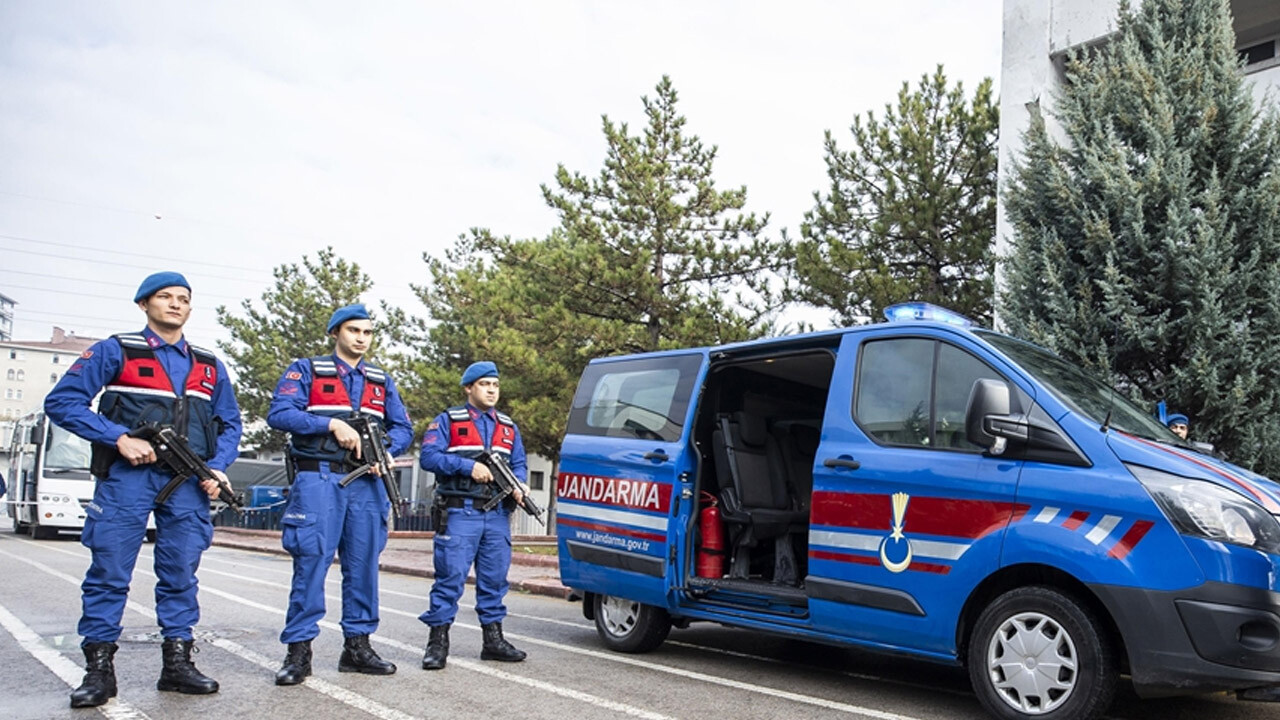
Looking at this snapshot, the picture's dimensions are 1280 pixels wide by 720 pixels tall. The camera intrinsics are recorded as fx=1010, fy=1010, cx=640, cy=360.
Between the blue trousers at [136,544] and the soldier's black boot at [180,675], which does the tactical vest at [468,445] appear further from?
the soldier's black boot at [180,675]

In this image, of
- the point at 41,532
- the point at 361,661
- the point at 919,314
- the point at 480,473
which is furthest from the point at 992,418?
the point at 41,532

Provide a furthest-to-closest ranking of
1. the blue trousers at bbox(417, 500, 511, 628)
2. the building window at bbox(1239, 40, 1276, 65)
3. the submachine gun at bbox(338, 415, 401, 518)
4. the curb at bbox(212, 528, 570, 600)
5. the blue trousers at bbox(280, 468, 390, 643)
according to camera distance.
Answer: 1. the building window at bbox(1239, 40, 1276, 65)
2. the curb at bbox(212, 528, 570, 600)
3. the blue trousers at bbox(417, 500, 511, 628)
4. the submachine gun at bbox(338, 415, 401, 518)
5. the blue trousers at bbox(280, 468, 390, 643)

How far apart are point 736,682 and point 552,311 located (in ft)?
49.7

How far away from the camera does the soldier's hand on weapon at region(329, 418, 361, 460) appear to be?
581cm

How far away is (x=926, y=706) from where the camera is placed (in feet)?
17.9

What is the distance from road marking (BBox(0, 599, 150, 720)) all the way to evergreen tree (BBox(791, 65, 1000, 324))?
1297cm

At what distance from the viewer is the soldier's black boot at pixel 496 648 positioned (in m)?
6.62

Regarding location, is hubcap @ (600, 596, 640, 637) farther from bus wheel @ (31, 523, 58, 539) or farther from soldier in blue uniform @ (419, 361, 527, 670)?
bus wheel @ (31, 523, 58, 539)

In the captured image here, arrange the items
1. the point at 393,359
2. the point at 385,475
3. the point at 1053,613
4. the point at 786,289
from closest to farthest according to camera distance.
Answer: the point at 1053,613 → the point at 385,475 → the point at 786,289 → the point at 393,359

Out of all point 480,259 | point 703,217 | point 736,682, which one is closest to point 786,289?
point 703,217

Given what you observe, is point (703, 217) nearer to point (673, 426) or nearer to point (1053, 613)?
point (673, 426)

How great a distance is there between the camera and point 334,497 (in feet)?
19.5

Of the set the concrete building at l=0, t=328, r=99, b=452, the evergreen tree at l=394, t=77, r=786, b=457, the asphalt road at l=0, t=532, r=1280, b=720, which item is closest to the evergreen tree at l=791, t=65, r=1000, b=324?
the evergreen tree at l=394, t=77, r=786, b=457

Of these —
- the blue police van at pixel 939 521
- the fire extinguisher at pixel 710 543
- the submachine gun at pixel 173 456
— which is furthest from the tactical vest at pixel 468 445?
the submachine gun at pixel 173 456
